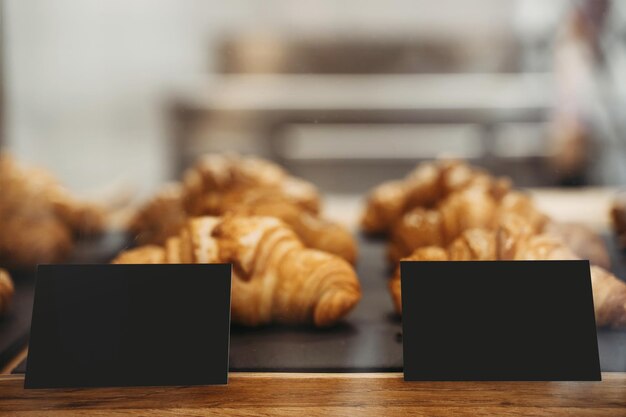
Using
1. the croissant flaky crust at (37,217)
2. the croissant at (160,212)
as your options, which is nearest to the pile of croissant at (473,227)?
the croissant at (160,212)

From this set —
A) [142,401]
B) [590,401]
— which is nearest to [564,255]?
[590,401]

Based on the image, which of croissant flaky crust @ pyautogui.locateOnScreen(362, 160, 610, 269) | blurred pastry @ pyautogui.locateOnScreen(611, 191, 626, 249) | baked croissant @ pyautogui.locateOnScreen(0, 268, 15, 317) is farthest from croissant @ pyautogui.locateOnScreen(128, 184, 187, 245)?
blurred pastry @ pyautogui.locateOnScreen(611, 191, 626, 249)

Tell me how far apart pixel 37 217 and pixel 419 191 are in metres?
0.65

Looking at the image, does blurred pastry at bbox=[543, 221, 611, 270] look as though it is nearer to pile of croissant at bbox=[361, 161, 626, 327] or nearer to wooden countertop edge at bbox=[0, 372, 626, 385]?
pile of croissant at bbox=[361, 161, 626, 327]

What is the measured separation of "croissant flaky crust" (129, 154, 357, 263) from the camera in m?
0.70

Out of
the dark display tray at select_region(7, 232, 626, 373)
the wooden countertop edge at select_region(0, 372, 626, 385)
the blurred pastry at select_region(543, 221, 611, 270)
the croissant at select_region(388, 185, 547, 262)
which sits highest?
the croissant at select_region(388, 185, 547, 262)

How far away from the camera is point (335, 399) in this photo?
0.40 meters

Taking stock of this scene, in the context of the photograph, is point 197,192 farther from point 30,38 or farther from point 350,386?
point 350,386

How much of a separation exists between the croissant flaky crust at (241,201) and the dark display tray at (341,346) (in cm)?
13

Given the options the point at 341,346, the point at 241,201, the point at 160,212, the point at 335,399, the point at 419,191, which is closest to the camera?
the point at 335,399

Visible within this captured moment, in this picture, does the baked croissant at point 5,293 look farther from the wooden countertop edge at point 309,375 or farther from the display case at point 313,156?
the wooden countertop edge at point 309,375

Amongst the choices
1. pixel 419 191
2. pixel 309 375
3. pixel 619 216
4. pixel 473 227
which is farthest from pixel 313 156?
pixel 309 375

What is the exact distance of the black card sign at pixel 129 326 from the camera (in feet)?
1.35

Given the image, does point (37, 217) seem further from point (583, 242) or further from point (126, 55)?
point (583, 242)
